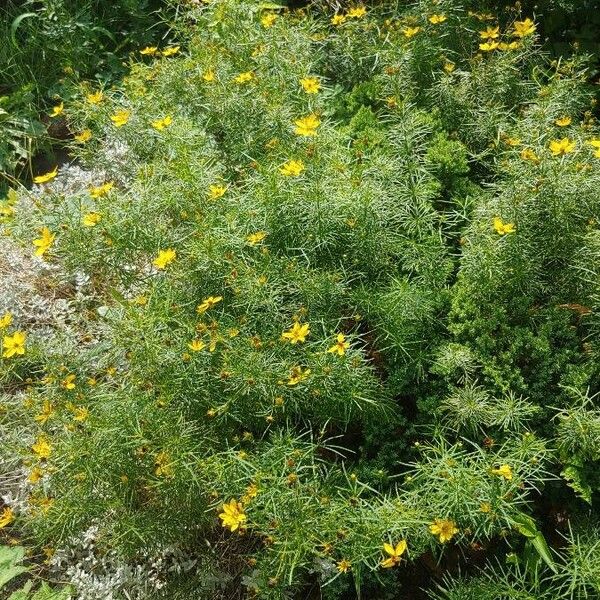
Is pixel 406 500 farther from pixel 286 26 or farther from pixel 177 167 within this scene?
pixel 286 26

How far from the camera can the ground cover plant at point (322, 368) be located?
2.16m

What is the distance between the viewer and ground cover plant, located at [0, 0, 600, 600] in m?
2.16

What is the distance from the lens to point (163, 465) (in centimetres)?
223

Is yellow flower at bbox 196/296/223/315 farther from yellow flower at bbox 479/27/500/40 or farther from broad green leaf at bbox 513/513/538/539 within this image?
yellow flower at bbox 479/27/500/40

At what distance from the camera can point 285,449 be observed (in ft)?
7.34

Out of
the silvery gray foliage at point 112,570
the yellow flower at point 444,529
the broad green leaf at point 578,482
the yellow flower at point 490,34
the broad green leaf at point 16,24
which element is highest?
the broad green leaf at point 16,24

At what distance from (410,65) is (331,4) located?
923 millimetres

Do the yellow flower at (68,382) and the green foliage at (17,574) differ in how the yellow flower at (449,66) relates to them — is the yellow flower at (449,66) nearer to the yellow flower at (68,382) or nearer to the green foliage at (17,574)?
the yellow flower at (68,382)

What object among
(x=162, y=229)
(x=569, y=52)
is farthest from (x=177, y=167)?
(x=569, y=52)

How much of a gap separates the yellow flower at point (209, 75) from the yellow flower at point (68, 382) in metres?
1.39

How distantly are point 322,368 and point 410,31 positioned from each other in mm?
1701

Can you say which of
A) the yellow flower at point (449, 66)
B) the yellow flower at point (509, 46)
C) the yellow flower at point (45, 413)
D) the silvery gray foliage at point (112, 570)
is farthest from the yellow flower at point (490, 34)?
the silvery gray foliage at point (112, 570)

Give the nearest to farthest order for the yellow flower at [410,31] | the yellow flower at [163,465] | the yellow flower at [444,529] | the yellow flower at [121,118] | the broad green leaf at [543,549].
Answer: the yellow flower at [444,529] → the broad green leaf at [543,549] → the yellow flower at [163,465] → the yellow flower at [121,118] → the yellow flower at [410,31]

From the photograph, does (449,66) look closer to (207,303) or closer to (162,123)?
(162,123)
